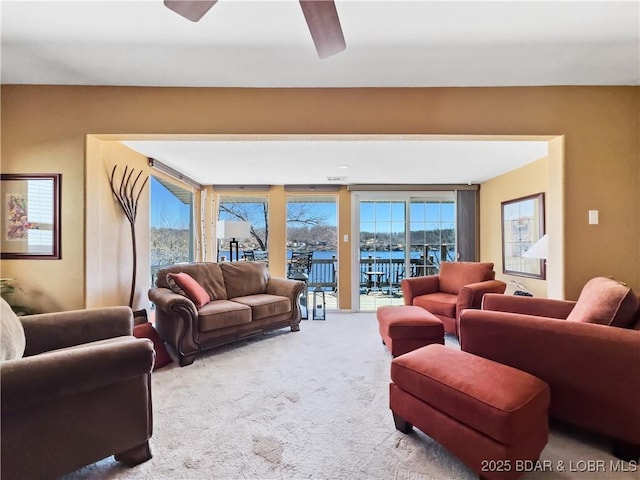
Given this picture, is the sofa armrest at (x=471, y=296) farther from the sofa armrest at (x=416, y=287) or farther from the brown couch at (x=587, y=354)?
the brown couch at (x=587, y=354)

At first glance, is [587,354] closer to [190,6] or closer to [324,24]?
[324,24]

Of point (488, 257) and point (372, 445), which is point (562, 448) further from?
point (488, 257)

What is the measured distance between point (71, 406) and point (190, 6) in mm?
1867

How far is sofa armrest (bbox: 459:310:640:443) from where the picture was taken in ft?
4.71

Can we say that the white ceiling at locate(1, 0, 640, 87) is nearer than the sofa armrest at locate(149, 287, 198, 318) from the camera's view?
Yes

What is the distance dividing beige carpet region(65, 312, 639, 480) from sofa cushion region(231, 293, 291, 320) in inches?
26.2

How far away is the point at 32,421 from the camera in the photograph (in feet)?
4.01

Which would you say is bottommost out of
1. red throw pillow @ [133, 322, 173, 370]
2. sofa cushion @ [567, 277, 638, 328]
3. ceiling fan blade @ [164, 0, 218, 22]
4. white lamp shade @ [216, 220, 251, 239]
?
red throw pillow @ [133, 322, 173, 370]

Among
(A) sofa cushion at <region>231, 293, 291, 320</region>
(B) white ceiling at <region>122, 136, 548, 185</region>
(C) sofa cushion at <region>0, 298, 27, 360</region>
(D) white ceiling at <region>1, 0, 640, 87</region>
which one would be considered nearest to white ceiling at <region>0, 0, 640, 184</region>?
(D) white ceiling at <region>1, 0, 640, 87</region>

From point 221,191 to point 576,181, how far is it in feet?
15.6

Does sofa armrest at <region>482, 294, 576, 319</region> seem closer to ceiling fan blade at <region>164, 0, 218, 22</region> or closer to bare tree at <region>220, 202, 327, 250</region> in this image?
ceiling fan blade at <region>164, 0, 218, 22</region>

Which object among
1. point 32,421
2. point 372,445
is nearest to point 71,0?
point 32,421

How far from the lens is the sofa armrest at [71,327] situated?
70.0 inches

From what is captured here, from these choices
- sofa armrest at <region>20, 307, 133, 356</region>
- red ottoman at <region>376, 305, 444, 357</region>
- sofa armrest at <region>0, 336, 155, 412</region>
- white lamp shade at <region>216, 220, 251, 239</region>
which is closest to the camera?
sofa armrest at <region>0, 336, 155, 412</region>
